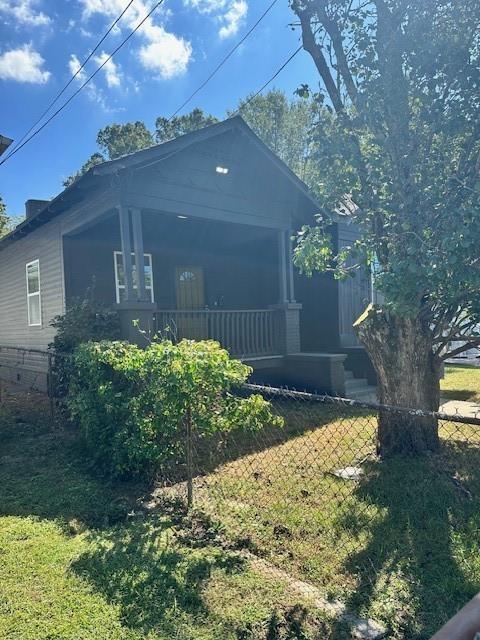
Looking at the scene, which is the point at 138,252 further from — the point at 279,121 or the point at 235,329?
the point at 279,121

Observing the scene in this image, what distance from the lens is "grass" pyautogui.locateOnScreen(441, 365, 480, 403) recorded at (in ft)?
29.4

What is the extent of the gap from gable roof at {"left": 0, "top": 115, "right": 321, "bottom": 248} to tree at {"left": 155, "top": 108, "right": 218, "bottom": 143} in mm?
21506

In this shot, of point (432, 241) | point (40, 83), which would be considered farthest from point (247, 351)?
point (40, 83)

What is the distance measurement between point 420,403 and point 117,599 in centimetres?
362

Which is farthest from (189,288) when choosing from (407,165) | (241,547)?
(241,547)

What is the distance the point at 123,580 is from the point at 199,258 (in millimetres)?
9539

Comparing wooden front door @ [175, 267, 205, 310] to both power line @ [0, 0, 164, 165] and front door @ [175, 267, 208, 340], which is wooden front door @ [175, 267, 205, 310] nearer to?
front door @ [175, 267, 208, 340]

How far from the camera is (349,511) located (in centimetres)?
379

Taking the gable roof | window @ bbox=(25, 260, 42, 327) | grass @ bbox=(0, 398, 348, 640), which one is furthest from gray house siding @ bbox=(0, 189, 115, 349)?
grass @ bbox=(0, 398, 348, 640)

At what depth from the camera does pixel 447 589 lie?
2646 mm

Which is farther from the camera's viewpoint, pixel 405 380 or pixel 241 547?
pixel 405 380

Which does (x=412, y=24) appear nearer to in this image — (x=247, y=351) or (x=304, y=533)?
(x=304, y=533)

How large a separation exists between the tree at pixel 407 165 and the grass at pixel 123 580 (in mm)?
2534

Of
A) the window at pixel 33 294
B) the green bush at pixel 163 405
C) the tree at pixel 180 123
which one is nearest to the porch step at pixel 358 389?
the green bush at pixel 163 405
